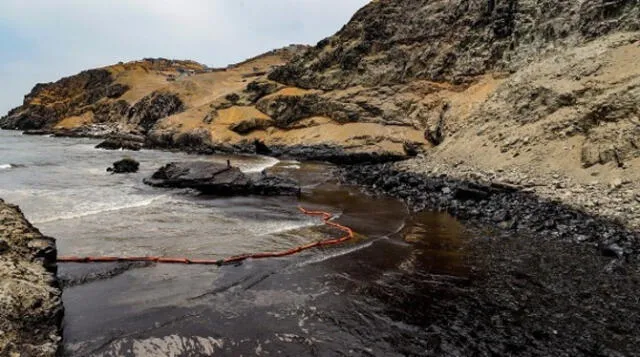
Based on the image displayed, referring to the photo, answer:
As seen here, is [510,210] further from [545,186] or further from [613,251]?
[613,251]

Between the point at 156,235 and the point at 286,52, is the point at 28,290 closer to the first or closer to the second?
the point at 156,235

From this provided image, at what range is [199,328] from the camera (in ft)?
26.8

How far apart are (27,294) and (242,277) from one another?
4740 mm

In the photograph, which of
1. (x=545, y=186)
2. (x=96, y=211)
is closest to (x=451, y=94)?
(x=545, y=186)

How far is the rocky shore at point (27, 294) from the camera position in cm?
631

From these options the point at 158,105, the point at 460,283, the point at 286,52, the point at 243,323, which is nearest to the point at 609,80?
the point at 460,283

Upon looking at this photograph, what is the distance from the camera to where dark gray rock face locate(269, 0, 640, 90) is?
3092 centimetres

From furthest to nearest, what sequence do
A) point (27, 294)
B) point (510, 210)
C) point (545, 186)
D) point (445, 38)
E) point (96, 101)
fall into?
point (96, 101)
point (445, 38)
point (545, 186)
point (510, 210)
point (27, 294)

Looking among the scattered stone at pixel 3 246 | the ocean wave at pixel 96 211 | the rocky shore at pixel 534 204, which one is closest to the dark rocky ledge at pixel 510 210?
the rocky shore at pixel 534 204

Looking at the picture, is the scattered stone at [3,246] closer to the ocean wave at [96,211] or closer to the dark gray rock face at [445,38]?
the ocean wave at [96,211]

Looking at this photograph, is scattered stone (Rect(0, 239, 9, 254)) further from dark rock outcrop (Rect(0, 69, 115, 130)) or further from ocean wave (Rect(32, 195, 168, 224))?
dark rock outcrop (Rect(0, 69, 115, 130))

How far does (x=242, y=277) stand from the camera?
10.9 meters

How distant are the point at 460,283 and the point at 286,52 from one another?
97970 mm

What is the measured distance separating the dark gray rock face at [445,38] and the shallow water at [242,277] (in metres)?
20.7
